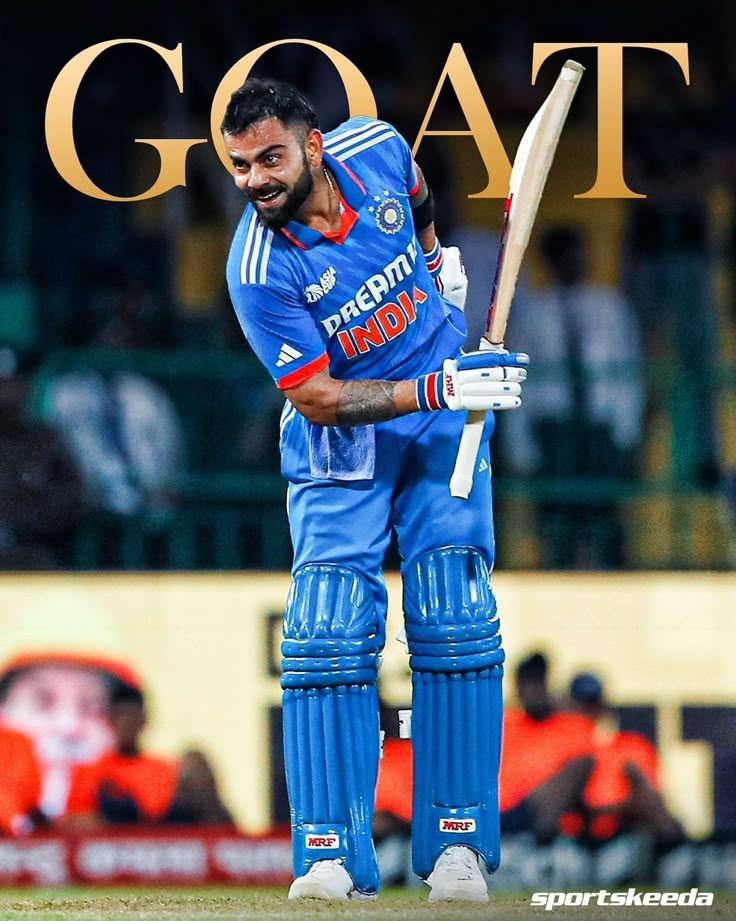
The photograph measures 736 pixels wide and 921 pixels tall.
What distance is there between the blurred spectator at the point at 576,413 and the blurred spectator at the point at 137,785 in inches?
79.4

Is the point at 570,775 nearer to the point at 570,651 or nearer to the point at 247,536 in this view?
the point at 570,651

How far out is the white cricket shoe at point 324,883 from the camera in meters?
5.25

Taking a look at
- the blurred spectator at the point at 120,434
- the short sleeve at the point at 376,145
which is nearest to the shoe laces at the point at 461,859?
the short sleeve at the point at 376,145

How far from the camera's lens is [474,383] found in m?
5.24

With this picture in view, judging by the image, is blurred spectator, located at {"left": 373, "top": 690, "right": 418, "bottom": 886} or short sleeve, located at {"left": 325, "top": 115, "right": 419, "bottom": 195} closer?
short sleeve, located at {"left": 325, "top": 115, "right": 419, "bottom": 195}

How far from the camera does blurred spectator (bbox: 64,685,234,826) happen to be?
931cm

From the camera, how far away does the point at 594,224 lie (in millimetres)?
10977

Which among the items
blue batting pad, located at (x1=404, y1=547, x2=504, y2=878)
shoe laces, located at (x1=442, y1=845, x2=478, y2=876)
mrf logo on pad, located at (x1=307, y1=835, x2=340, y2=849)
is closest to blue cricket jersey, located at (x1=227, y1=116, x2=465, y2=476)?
blue batting pad, located at (x1=404, y1=547, x2=504, y2=878)

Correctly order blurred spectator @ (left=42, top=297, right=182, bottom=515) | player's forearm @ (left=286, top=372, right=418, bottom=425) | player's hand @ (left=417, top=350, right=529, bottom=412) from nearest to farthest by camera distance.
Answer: player's hand @ (left=417, top=350, right=529, bottom=412), player's forearm @ (left=286, top=372, right=418, bottom=425), blurred spectator @ (left=42, top=297, right=182, bottom=515)

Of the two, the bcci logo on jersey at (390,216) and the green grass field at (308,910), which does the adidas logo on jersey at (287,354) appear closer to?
the bcci logo on jersey at (390,216)

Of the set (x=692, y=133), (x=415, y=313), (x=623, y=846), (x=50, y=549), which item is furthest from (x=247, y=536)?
(x=415, y=313)

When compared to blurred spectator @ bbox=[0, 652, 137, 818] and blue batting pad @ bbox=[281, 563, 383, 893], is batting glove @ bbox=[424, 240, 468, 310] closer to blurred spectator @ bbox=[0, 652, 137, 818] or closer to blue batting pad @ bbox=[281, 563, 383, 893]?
blue batting pad @ bbox=[281, 563, 383, 893]

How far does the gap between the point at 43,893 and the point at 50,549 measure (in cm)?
177

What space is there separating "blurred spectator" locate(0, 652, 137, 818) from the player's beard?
447cm
